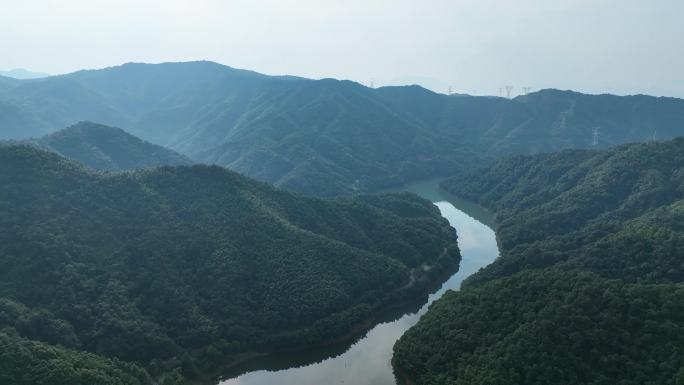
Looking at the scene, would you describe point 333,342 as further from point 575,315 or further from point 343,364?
point 575,315

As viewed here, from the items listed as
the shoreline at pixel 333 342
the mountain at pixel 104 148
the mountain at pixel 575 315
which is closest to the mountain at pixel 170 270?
the shoreline at pixel 333 342

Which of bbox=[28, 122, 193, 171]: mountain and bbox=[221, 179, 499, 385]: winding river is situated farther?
bbox=[28, 122, 193, 171]: mountain

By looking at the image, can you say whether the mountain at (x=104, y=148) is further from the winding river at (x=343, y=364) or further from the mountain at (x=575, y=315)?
the mountain at (x=575, y=315)

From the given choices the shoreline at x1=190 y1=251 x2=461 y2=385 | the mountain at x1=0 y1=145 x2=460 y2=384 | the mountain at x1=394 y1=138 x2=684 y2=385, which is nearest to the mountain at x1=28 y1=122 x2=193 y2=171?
the mountain at x1=0 y1=145 x2=460 y2=384

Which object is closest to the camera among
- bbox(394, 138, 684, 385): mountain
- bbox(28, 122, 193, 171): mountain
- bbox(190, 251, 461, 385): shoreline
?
bbox(394, 138, 684, 385): mountain

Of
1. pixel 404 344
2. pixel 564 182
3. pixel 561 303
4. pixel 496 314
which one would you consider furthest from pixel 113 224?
pixel 564 182

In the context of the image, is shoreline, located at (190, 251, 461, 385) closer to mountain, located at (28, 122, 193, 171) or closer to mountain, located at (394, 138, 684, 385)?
mountain, located at (394, 138, 684, 385)
